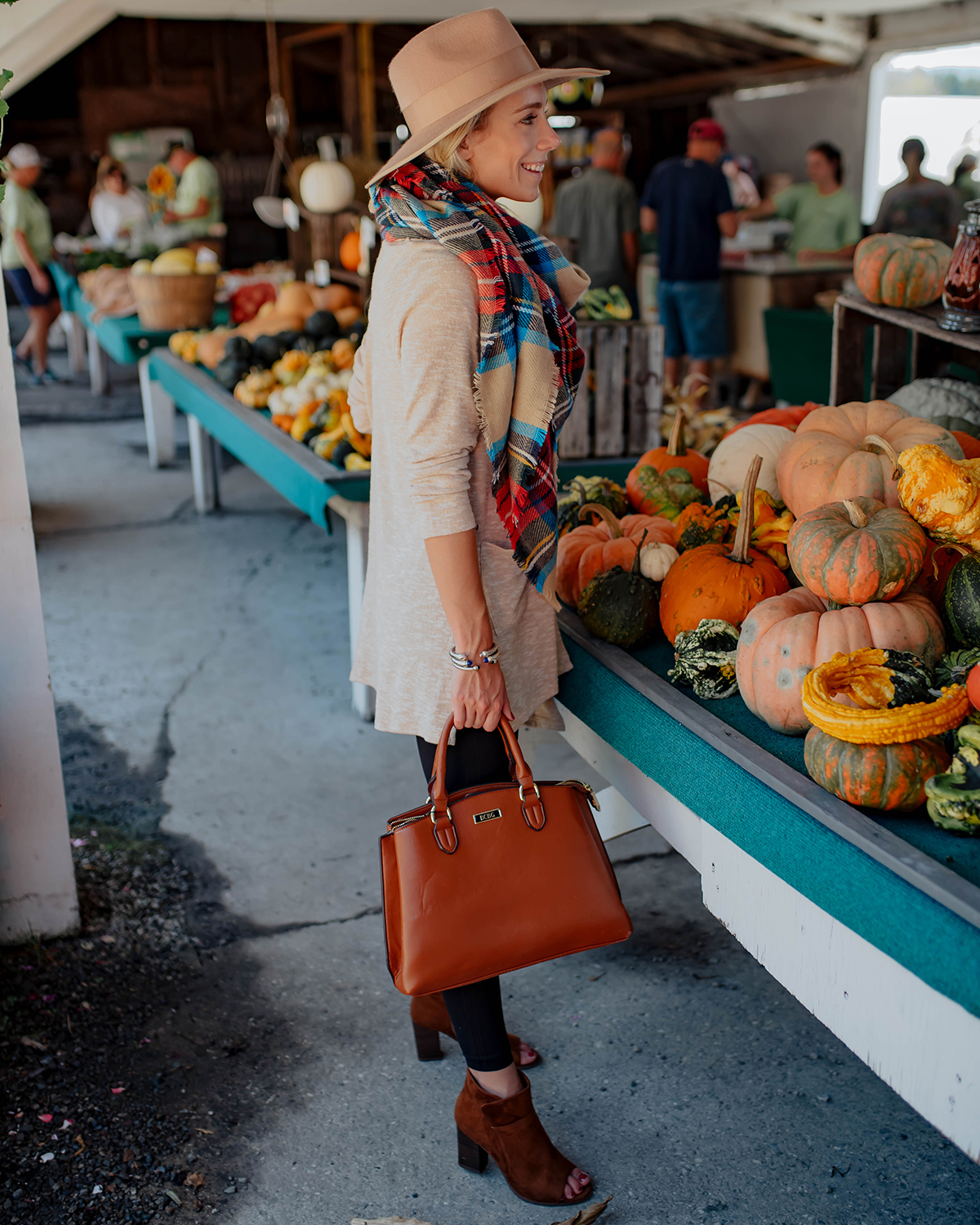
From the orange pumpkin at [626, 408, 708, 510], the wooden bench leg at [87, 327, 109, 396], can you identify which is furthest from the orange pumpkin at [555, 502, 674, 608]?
the wooden bench leg at [87, 327, 109, 396]

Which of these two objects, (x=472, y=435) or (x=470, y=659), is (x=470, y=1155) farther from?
(x=472, y=435)

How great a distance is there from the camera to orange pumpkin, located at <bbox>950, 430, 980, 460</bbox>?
88.6 inches

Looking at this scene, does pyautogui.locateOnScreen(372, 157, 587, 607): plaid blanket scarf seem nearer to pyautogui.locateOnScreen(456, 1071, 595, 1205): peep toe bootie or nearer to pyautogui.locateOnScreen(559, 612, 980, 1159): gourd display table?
pyautogui.locateOnScreen(559, 612, 980, 1159): gourd display table

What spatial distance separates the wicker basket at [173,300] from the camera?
635cm

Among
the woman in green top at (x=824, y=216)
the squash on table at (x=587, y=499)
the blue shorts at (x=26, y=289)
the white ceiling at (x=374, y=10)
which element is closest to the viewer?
the squash on table at (x=587, y=499)

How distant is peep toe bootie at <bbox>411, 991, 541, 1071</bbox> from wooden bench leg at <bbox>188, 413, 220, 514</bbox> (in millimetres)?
4381

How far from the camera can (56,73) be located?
49.8ft

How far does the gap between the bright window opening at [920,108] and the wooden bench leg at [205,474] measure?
8316 mm

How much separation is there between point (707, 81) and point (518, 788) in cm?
1470

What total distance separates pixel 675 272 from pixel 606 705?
5958mm

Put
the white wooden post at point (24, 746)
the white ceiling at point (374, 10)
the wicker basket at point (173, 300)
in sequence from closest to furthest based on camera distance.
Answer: the white wooden post at point (24, 746) → the wicker basket at point (173, 300) → the white ceiling at point (374, 10)

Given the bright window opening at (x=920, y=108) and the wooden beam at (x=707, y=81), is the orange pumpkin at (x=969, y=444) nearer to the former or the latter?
the bright window opening at (x=920, y=108)

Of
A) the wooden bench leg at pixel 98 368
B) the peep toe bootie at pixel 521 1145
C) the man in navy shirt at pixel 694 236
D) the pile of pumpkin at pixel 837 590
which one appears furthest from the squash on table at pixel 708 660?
the wooden bench leg at pixel 98 368

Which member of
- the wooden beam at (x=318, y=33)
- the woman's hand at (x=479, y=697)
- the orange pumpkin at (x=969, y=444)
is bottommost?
the woman's hand at (x=479, y=697)
